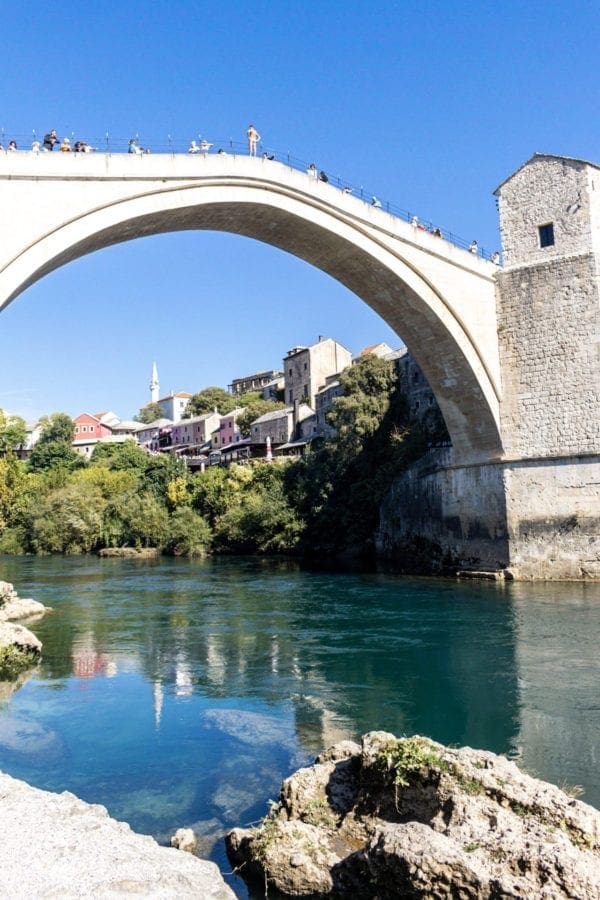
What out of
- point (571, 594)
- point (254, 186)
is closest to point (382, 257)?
point (254, 186)

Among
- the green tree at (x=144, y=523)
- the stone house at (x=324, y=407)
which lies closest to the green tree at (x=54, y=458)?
the green tree at (x=144, y=523)

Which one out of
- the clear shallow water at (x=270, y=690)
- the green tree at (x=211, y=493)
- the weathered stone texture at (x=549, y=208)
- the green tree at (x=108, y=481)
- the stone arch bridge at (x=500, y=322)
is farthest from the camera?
the green tree at (x=108, y=481)

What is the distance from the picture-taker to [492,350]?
1541 cm

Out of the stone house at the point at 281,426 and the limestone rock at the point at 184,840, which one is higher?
the stone house at the point at 281,426

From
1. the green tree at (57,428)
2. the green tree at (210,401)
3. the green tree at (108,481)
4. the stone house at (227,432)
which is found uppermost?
the green tree at (210,401)

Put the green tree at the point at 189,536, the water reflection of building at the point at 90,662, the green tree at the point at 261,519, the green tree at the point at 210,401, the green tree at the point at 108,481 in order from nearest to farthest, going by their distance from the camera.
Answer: the water reflection of building at the point at 90,662 < the green tree at the point at 261,519 < the green tree at the point at 189,536 < the green tree at the point at 108,481 < the green tree at the point at 210,401

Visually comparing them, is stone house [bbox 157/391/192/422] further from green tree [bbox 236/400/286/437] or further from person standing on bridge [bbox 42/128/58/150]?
person standing on bridge [bbox 42/128/58/150]

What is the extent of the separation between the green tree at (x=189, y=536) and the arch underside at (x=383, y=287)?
13.5 metres

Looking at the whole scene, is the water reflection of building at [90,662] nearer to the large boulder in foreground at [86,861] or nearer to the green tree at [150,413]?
the large boulder in foreground at [86,861]

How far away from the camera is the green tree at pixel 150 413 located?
77.6 meters

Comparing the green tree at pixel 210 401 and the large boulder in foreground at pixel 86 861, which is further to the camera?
the green tree at pixel 210 401

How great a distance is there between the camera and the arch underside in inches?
492

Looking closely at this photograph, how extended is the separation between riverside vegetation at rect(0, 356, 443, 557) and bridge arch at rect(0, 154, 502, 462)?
6.67m

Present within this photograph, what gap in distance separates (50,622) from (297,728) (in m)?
6.79
